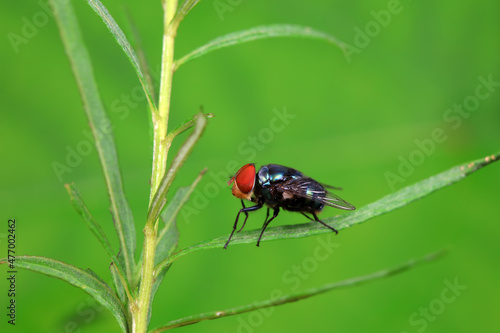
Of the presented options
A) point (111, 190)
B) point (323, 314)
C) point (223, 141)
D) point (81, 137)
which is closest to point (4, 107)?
point (81, 137)

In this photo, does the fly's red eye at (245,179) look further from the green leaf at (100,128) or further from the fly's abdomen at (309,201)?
the green leaf at (100,128)

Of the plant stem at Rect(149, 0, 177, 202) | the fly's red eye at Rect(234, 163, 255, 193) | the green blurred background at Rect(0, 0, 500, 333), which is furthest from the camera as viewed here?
the green blurred background at Rect(0, 0, 500, 333)

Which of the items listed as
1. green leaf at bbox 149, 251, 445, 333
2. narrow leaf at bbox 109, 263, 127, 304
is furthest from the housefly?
green leaf at bbox 149, 251, 445, 333

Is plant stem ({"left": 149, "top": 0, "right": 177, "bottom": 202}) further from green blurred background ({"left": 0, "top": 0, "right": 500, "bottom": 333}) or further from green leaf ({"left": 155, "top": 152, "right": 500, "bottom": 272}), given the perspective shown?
green blurred background ({"left": 0, "top": 0, "right": 500, "bottom": 333})

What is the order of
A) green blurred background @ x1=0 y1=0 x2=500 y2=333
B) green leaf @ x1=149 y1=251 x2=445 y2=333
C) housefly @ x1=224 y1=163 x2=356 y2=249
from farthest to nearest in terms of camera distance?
green blurred background @ x1=0 y1=0 x2=500 y2=333 → housefly @ x1=224 y1=163 x2=356 y2=249 → green leaf @ x1=149 y1=251 x2=445 y2=333

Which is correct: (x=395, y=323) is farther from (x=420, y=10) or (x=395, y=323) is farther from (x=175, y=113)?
(x=420, y=10)

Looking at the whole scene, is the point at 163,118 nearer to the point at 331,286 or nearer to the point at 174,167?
the point at 174,167

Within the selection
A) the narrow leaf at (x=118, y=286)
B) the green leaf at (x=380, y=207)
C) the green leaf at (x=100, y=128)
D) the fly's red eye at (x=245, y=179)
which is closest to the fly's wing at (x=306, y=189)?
the fly's red eye at (x=245, y=179)
